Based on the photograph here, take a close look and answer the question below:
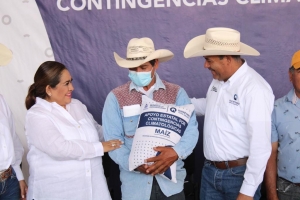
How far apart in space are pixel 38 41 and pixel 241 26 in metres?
1.71

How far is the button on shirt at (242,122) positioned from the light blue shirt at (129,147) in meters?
0.15

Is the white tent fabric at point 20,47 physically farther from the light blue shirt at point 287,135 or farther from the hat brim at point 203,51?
the light blue shirt at point 287,135

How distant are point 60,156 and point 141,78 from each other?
0.70m

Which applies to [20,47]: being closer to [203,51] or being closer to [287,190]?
[203,51]

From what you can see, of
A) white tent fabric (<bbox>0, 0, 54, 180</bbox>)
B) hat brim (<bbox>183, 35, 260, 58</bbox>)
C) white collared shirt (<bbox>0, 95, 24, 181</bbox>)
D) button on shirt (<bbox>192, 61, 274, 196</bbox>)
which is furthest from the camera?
white tent fabric (<bbox>0, 0, 54, 180</bbox>)

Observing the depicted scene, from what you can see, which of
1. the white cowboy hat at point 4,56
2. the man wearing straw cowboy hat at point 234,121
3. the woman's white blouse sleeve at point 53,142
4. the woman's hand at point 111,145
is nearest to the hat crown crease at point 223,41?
the man wearing straw cowboy hat at point 234,121

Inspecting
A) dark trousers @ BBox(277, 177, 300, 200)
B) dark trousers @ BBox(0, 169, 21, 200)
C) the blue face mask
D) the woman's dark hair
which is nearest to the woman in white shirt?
the woman's dark hair

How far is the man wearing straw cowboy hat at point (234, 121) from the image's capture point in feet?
9.24

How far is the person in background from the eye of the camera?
2.98 m

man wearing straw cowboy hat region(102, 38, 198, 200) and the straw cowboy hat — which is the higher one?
the straw cowboy hat

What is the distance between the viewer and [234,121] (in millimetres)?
2951

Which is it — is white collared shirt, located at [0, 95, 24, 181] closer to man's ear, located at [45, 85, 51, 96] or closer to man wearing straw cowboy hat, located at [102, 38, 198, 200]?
man's ear, located at [45, 85, 51, 96]

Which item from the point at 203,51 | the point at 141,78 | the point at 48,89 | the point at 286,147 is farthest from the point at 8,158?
the point at 286,147

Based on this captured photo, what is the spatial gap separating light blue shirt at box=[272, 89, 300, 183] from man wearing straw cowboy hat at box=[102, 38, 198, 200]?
533 millimetres
